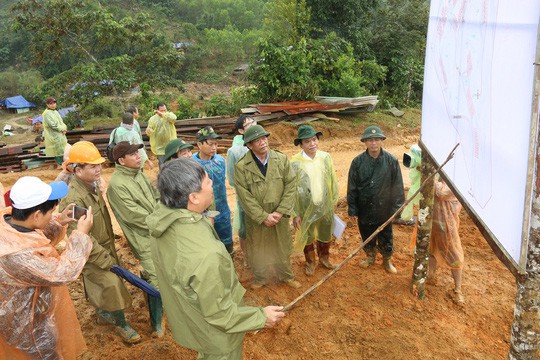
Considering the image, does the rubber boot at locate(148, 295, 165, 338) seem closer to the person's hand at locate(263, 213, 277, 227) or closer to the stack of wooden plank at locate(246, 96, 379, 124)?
the person's hand at locate(263, 213, 277, 227)

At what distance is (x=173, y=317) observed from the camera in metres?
2.52

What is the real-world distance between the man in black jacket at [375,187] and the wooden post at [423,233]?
54 centimetres

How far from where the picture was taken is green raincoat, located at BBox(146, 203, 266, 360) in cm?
215

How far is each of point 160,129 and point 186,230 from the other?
6.84m

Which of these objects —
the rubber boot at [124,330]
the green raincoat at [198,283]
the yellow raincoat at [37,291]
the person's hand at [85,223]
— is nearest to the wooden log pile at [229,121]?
the rubber boot at [124,330]

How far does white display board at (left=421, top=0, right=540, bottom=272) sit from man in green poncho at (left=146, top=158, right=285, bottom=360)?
4.39 ft

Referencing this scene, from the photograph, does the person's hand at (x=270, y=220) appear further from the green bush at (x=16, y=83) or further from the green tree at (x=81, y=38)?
the green bush at (x=16, y=83)

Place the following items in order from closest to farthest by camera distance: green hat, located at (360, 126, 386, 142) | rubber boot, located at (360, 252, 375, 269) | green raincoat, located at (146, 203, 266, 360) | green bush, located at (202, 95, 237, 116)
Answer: green raincoat, located at (146, 203, 266, 360), green hat, located at (360, 126, 386, 142), rubber boot, located at (360, 252, 375, 269), green bush, located at (202, 95, 237, 116)

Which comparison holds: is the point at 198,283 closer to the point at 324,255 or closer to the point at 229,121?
the point at 324,255

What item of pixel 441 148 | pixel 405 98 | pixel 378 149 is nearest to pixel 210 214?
pixel 441 148

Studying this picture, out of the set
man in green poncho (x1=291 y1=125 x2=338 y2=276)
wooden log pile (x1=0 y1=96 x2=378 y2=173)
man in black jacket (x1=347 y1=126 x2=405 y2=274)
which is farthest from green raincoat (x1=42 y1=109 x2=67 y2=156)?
man in black jacket (x1=347 y1=126 x2=405 y2=274)

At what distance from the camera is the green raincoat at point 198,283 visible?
215 centimetres

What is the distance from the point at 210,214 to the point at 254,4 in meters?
53.7

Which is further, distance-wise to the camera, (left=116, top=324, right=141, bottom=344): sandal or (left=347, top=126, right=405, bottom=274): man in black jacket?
(left=347, top=126, right=405, bottom=274): man in black jacket
